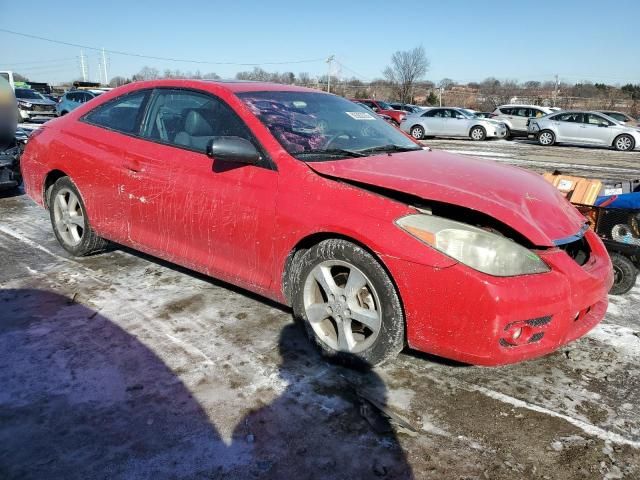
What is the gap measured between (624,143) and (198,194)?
19.2 meters

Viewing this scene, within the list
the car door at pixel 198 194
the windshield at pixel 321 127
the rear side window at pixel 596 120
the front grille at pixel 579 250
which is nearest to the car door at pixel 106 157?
the car door at pixel 198 194

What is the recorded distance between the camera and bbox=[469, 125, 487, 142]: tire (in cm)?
2175

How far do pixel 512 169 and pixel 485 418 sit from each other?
5.98ft

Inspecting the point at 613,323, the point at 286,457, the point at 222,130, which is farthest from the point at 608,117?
the point at 286,457

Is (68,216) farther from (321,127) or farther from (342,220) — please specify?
(342,220)

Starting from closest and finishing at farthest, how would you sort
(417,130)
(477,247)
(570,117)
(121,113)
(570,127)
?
(477,247), (121,113), (570,127), (570,117), (417,130)

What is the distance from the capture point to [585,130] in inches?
760

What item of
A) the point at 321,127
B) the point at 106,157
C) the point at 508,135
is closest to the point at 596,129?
the point at 508,135

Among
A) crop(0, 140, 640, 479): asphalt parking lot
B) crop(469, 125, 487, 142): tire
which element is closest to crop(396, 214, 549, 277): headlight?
crop(0, 140, 640, 479): asphalt parking lot

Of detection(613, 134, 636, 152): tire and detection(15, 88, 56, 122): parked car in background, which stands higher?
detection(15, 88, 56, 122): parked car in background

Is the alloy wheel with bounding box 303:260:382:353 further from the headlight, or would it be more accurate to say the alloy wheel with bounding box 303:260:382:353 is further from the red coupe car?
the headlight

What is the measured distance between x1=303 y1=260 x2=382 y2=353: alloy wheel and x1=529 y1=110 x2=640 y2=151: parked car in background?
1887cm

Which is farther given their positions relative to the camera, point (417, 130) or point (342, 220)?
point (417, 130)

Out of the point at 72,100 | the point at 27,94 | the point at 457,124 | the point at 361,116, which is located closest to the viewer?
the point at 361,116
